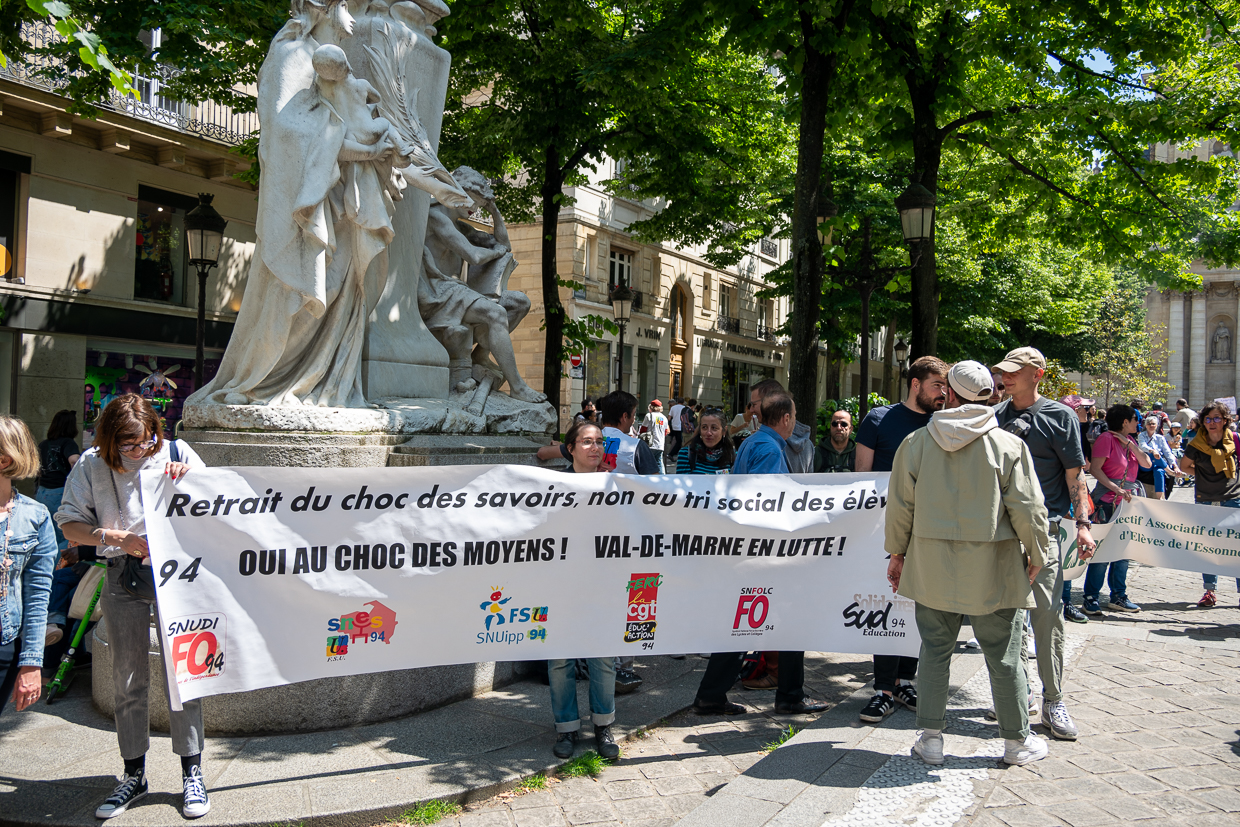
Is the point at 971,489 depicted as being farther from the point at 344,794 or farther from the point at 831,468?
the point at 831,468

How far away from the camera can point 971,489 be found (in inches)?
166

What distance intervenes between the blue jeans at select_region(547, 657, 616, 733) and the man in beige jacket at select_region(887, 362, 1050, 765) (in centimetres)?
151

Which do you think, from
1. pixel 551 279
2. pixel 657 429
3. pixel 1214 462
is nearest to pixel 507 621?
pixel 1214 462

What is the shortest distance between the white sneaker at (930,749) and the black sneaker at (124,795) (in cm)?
346

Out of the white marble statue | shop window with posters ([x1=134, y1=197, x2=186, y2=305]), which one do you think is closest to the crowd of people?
the white marble statue

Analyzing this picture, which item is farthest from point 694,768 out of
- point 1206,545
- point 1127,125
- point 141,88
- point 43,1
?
point 141,88

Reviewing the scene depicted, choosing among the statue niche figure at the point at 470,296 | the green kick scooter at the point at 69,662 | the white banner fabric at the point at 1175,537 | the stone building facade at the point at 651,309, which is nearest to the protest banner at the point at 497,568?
the green kick scooter at the point at 69,662

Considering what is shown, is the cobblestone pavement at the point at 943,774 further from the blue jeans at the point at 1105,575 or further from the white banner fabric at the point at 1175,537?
the blue jeans at the point at 1105,575

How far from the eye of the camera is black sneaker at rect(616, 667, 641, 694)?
570cm

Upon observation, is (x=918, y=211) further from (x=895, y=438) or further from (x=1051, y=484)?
(x=1051, y=484)

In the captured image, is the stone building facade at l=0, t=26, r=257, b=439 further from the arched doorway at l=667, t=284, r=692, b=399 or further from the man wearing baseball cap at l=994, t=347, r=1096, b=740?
the arched doorway at l=667, t=284, r=692, b=399

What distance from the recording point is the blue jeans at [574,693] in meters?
4.60

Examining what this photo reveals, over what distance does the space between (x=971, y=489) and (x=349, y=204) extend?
3975mm

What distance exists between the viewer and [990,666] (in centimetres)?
434
